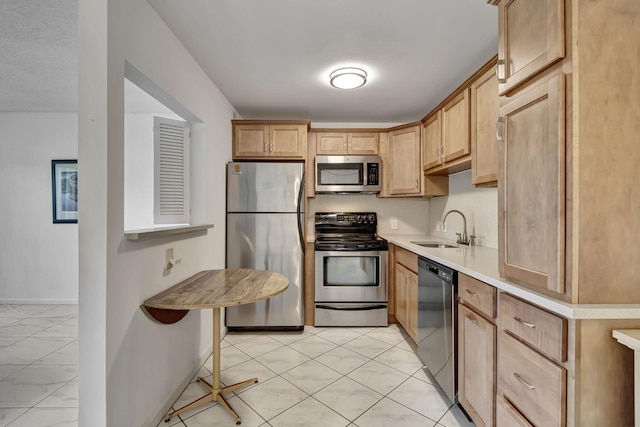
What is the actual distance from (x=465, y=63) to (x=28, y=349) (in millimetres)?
4469

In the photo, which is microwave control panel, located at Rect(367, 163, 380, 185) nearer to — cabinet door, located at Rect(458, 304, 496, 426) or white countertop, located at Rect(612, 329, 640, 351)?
cabinet door, located at Rect(458, 304, 496, 426)

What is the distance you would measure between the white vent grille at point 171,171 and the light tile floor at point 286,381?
128cm

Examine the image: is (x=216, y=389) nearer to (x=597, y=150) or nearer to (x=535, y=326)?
(x=535, y=326)

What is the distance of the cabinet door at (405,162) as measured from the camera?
11.5ft

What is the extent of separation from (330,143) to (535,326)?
2.93 meters

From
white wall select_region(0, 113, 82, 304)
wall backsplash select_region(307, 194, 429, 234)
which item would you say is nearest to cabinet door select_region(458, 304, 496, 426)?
wall backsplash select_region(307, 194, 429, 234)

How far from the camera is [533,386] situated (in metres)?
1.21

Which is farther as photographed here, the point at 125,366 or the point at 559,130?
the point at 125,366

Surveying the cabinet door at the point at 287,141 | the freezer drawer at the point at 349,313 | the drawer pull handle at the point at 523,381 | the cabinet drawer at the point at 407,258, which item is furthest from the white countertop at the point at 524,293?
the cabinet door at the point at 287,141

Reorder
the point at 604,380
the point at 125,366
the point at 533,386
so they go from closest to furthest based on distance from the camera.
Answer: the point at 604,380
the point at 533,386
the point at 125,366

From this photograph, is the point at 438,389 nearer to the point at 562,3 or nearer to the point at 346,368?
the point at 346,368

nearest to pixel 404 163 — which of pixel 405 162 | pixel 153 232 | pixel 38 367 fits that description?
pixel 405 162

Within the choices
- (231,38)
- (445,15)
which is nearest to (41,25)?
(231,38)

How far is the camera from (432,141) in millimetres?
3166
